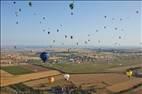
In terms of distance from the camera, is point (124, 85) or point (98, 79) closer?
point (124, 85)

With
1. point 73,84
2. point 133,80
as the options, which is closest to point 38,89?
point 73,84

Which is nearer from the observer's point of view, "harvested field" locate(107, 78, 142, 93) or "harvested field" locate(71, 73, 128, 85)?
"harvested field" locate(107, 78, 142, 93)

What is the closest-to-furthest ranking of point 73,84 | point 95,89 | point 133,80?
point 95,89 < point 73,84 < point 133,80

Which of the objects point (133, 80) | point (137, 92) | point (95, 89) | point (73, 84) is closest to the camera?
point (137, 92)

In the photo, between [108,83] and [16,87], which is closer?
[16,87]

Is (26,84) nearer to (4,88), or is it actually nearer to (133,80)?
(4,88)

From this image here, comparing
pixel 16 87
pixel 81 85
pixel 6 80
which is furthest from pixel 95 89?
pixel 6 80

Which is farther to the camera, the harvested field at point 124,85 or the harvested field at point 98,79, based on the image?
the harvested field at point 98,79

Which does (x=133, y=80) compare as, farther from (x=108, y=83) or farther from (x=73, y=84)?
(x=73, y=84)

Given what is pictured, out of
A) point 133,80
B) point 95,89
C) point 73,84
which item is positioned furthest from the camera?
point 133,80
